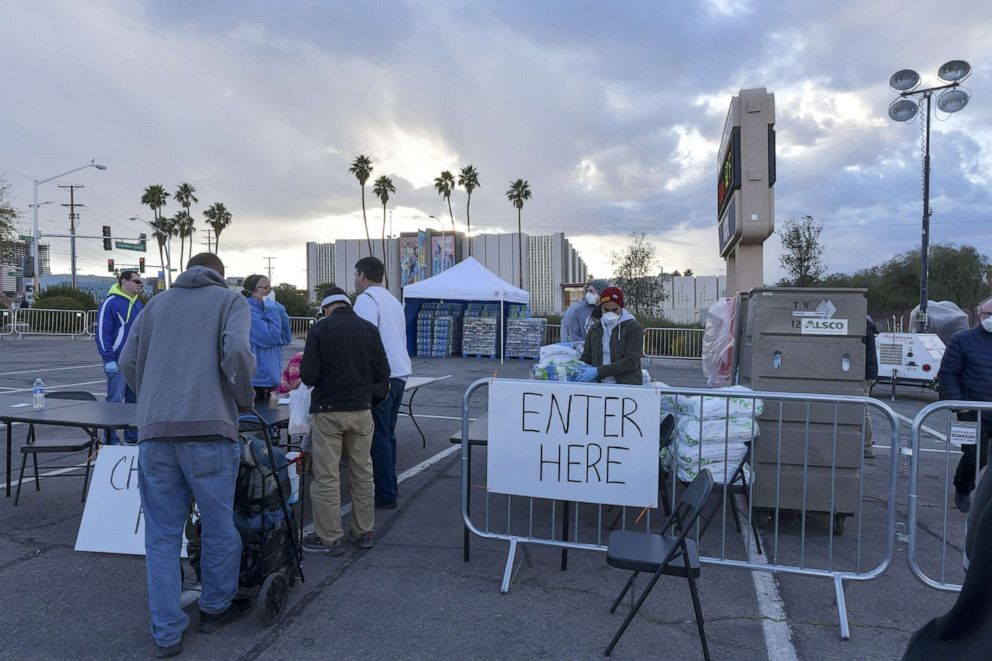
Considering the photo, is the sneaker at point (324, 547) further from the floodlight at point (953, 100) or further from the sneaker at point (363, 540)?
the floodlight at point (953, 100)

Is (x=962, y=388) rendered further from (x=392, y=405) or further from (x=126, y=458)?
(x=126, y=458)

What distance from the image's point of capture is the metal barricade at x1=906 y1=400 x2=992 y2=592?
3559 millimetres

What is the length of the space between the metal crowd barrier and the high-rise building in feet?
203

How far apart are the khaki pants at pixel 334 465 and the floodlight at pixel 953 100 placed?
1413 cm

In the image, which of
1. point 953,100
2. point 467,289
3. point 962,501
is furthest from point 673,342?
point 962,501

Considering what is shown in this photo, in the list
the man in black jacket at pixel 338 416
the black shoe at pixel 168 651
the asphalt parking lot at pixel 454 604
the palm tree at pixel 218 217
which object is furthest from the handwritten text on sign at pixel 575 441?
the palm tree at pixel 218 217

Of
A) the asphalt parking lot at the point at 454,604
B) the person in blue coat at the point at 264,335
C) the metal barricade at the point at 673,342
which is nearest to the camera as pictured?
the asphalt parking lot at the point at 454,604

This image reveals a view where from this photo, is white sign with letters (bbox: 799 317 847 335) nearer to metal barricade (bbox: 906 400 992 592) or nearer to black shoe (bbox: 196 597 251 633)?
metal barricade (bbox: 906 400 992 592)

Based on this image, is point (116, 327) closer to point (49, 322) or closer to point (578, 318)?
point (578, 318)

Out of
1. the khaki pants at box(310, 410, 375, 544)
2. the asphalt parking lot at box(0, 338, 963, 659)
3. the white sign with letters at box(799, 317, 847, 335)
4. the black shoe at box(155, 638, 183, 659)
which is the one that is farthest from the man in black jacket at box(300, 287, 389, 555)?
the white sign with letters at box(799, 317, 847, 335)

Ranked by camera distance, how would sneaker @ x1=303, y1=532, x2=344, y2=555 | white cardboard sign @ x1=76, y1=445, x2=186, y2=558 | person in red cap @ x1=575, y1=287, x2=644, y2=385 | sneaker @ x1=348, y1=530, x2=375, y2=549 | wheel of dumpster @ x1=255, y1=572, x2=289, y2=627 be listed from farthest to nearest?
person in red cap @ x1=575, y1=287, x2=644, y2=385 → sneaker @ x1=348, y1=530, x2=375, y2=549 → sneaker @ x1=303, y1=532, x2=344, y2=555 → white cardboard sign @ x1=76, y1=445, x2=186, y2=558 → wheel of dumpster @ x1=255, y1=572, x2=289, y2=627

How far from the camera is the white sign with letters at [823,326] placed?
4746mm

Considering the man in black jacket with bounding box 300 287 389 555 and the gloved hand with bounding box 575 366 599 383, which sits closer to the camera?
the man in black jacket with bounding box 300 287 389 555

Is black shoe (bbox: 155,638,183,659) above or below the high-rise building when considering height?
below
